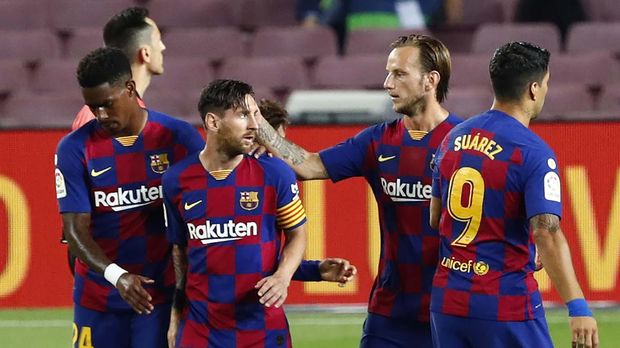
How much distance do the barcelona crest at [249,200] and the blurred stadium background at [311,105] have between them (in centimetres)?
369

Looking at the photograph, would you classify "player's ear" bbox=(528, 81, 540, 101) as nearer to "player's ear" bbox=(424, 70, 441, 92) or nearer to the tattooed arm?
"player's ear" bbox=(424, 70, 441, 92)

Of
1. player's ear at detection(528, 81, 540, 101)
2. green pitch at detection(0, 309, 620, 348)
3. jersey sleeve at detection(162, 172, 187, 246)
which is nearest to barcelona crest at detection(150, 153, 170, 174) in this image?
jersey sleeve at detection(162, 172, 187, 246)

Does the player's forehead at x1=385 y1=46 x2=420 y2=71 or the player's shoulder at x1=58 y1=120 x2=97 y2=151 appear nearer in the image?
the player's shoulder at x1=58 y1=120 x2=97 y2=151

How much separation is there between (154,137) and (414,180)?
1.12m

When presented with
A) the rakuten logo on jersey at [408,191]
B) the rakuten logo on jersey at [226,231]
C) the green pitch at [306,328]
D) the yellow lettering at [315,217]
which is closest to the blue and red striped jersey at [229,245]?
the rakuten logo on jersey at [226,231]

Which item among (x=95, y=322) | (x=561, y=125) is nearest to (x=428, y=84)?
(x=95, y=322)

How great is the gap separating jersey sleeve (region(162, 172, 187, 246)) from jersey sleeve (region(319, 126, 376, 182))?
3.07 ft

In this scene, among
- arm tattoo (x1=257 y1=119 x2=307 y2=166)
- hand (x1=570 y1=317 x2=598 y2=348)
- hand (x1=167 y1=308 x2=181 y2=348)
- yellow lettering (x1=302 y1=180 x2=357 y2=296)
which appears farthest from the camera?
yellow lettering (x1=302 y1=180 x2=357 y2=296)

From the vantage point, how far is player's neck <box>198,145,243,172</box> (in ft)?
17.6

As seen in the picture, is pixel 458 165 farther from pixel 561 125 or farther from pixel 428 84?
pixel 561 125

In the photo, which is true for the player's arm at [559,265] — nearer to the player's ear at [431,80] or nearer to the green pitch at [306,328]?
the player's ear at [431,80]

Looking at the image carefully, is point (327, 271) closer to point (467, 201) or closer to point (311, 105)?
point (467, 201)

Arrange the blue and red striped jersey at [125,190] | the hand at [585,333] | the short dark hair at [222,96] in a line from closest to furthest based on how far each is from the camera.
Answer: the hand at [585,333] → the short dark hair at [222,96] → the blue and red striped jersey at [125,190]

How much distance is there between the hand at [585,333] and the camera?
16.2 ft
